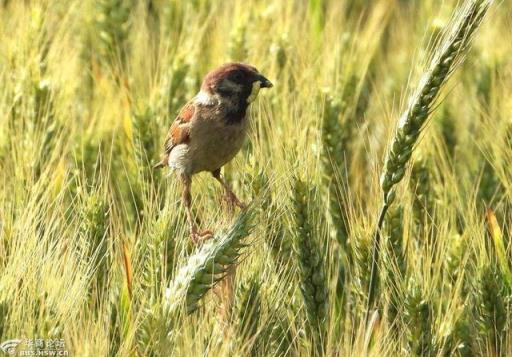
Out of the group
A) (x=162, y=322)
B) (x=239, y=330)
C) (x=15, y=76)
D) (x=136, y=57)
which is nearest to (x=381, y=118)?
(x=136, y=57)

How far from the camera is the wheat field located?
355cm

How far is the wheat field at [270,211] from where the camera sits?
11.6 ft

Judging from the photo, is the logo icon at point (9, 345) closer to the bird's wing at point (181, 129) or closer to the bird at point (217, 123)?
the bird at point (217, 123)

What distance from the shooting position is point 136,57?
5.58m

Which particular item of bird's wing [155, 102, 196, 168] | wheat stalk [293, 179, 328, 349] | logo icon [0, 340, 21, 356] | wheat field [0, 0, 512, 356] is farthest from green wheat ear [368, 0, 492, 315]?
logo icon [0, 340, 21, 356]

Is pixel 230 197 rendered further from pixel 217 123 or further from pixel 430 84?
pixel 430 84

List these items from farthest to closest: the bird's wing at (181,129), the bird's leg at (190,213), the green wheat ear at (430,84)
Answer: the bird's wing at (181,129) → the bird's leg at (190,213) → the green wheat ear at (430,84)

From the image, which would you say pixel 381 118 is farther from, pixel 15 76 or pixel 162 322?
pixel 162 322

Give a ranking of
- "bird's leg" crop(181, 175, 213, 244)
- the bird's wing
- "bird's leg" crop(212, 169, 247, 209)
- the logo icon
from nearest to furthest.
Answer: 1. the logo icon
2. "bird's leg" crop(181, 175, 213, 244)
3. "bird's leg" crop(212, 169, 247, 209)
4. the bird's wing

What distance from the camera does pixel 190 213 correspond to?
4195mm

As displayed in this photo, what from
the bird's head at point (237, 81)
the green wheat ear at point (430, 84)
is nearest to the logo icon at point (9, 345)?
the green wheat ear at point (430, 84)

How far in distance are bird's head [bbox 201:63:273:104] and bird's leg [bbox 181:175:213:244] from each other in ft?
1.22

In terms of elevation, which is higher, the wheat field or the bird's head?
the bird's head

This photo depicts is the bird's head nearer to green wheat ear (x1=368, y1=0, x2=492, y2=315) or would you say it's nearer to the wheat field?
the wheat field
